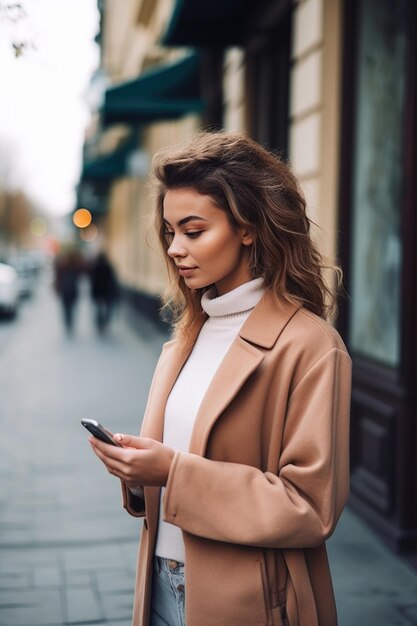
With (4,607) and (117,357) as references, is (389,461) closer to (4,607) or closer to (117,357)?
(4,607)

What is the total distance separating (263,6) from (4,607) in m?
5.85

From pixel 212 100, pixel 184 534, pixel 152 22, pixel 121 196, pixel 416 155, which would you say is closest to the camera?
pixel 184 534

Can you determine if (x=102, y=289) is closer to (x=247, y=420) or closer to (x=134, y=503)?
(x=134, y=503)

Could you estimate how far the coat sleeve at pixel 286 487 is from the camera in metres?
1.73

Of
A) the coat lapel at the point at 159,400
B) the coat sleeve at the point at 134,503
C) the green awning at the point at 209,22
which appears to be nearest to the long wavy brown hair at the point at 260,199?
the coat lapel at the point at 159,400

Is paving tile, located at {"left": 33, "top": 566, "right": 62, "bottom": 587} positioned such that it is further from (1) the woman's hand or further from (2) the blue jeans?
(1) the woman's hand

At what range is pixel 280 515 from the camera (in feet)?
5.65

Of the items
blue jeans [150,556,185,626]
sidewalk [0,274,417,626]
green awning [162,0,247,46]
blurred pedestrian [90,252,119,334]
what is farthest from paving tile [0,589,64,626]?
blurred pedestrian [90,252,119,334]

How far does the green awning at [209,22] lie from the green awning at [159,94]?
2.32 meters

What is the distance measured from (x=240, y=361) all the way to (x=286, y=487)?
0.99 ft

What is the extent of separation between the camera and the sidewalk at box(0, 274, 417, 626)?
3947 mm

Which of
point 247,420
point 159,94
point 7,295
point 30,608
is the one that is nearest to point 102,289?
point 7,295

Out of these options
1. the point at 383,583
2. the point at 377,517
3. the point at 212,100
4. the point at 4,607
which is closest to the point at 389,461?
the point at 377,517

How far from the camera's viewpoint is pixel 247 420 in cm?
183
